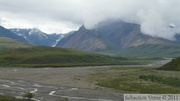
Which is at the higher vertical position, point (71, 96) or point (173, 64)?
point (173, 64)

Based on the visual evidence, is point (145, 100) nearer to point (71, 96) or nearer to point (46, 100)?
point (46, 100)

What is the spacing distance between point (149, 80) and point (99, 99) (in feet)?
127

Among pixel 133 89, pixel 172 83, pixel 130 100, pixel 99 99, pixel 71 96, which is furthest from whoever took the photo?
pixel 172 83

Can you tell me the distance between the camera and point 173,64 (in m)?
147

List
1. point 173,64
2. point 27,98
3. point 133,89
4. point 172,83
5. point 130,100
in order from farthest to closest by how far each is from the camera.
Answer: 1. point 173,64
2. point 172,83
3. point 133,89
4. point 27,98
5. point 130,100

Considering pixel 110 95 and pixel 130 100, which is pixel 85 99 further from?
pixel 130 100

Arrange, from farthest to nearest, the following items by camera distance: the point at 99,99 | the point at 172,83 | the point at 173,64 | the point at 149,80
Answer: the point at 173,64, the point at 149,80, the point at 172,83, the point at 99,99

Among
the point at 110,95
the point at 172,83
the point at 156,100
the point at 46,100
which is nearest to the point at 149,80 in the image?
the point at 172,83

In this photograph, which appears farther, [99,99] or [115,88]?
[115,88]

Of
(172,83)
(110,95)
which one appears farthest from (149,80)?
(110,95)

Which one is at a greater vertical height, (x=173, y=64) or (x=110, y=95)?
(x=173, y=64)

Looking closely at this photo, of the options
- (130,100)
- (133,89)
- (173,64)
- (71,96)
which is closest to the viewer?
(130,100)

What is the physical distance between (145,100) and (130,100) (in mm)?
1937

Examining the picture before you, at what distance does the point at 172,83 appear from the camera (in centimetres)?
8725
